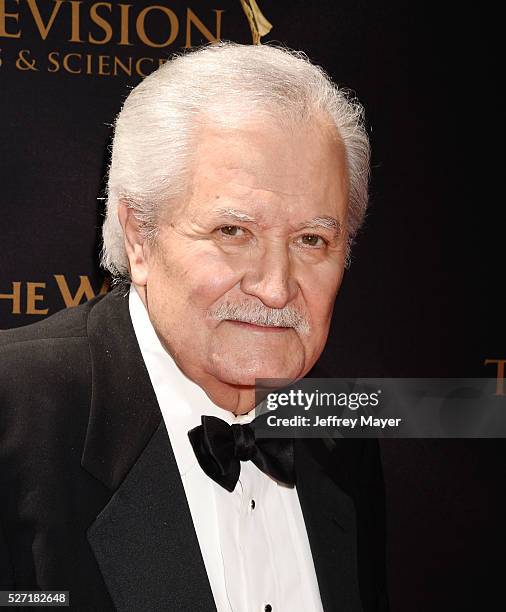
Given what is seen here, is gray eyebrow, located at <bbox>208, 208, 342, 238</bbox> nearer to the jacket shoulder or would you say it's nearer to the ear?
the ear

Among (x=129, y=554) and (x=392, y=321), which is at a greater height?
(x=392, y=321)

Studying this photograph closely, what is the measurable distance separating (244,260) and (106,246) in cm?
35

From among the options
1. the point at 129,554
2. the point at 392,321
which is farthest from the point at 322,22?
the point at 129,554

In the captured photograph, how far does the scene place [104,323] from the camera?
1.29 meters

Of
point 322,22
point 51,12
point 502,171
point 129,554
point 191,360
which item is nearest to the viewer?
point 129,554

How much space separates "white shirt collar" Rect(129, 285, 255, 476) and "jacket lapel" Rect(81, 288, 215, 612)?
0.03 m

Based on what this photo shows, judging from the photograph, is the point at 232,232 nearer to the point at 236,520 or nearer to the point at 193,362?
the point at 193,362

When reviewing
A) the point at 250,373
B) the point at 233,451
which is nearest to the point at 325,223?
the point at 250,373

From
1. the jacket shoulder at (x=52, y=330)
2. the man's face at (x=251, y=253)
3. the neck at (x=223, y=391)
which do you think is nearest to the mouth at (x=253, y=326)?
the man's face at (x=251, y=253)

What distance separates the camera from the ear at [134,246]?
1.31 metres

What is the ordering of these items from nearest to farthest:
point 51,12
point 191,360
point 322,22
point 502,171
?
point 191,360 < point 51,12 < point 322,22 < point 502,171

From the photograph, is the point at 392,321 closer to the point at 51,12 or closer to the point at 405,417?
the point at 405,417

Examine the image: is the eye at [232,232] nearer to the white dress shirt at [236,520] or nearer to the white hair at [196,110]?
the white hair at [196,110]

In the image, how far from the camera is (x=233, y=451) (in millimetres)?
1251
